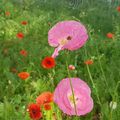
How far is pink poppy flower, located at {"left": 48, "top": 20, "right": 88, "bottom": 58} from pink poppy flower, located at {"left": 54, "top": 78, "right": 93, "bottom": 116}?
3.7 inches

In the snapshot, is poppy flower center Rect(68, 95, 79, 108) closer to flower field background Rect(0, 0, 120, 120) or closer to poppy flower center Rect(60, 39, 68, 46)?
flower field background Rect(0, 0, 120, 120)

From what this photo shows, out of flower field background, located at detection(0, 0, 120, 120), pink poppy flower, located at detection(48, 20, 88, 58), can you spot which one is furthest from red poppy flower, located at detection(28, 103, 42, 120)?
pink poppy flower, located at detection(48, 20, 88, 58)

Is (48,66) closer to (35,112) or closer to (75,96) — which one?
(35,112)

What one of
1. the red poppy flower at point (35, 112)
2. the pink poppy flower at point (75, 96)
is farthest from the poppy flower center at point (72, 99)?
the red poppy flower at point (35, 112)

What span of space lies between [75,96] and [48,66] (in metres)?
1.20

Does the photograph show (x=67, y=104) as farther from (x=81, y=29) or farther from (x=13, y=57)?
(x=13, y=57)

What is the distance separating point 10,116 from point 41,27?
485 cm

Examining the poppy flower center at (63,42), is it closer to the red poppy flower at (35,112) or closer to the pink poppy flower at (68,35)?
the pink poppy flower at (68,35)

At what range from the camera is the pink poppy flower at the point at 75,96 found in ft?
3.73

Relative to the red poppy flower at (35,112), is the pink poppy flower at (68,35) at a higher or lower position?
higher

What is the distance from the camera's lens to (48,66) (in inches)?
92.9

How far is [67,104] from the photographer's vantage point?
1.14 metres

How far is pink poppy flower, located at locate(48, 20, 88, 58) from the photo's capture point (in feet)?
3.81

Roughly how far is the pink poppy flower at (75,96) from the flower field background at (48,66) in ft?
0.05
